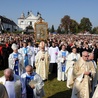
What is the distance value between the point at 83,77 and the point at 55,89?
322 centimetres

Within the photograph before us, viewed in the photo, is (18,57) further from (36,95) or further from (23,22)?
(23,22)

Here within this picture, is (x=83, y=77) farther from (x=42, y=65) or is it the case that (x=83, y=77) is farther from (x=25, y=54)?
(x=25, y=54)

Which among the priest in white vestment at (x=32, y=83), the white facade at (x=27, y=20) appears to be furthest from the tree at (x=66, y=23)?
the priest in white vestment at (x=32, y=83)

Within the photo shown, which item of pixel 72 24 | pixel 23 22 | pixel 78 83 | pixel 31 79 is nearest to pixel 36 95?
pixel 31 79

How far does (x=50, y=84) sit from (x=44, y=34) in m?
10.1

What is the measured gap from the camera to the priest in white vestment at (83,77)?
24.0 feet

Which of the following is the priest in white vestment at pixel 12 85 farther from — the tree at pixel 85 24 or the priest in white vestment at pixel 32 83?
the tree at pixel 85 24

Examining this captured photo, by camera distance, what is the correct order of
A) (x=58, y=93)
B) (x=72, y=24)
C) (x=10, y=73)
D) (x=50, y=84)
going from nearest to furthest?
1. (x=10, y=73)
2. (x=58, y=93)
3. (x=50, y=84)
4. (x=72, y=24)

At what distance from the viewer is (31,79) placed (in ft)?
23.1

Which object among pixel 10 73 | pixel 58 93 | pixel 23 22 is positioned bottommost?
pixel 58 93

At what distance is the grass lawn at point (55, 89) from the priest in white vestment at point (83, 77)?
212 centimetres

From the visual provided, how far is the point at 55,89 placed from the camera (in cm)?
1034

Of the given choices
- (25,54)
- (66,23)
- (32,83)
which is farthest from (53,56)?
(66,23)

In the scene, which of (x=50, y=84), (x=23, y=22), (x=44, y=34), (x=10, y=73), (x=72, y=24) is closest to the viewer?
(x=10, y=73)
